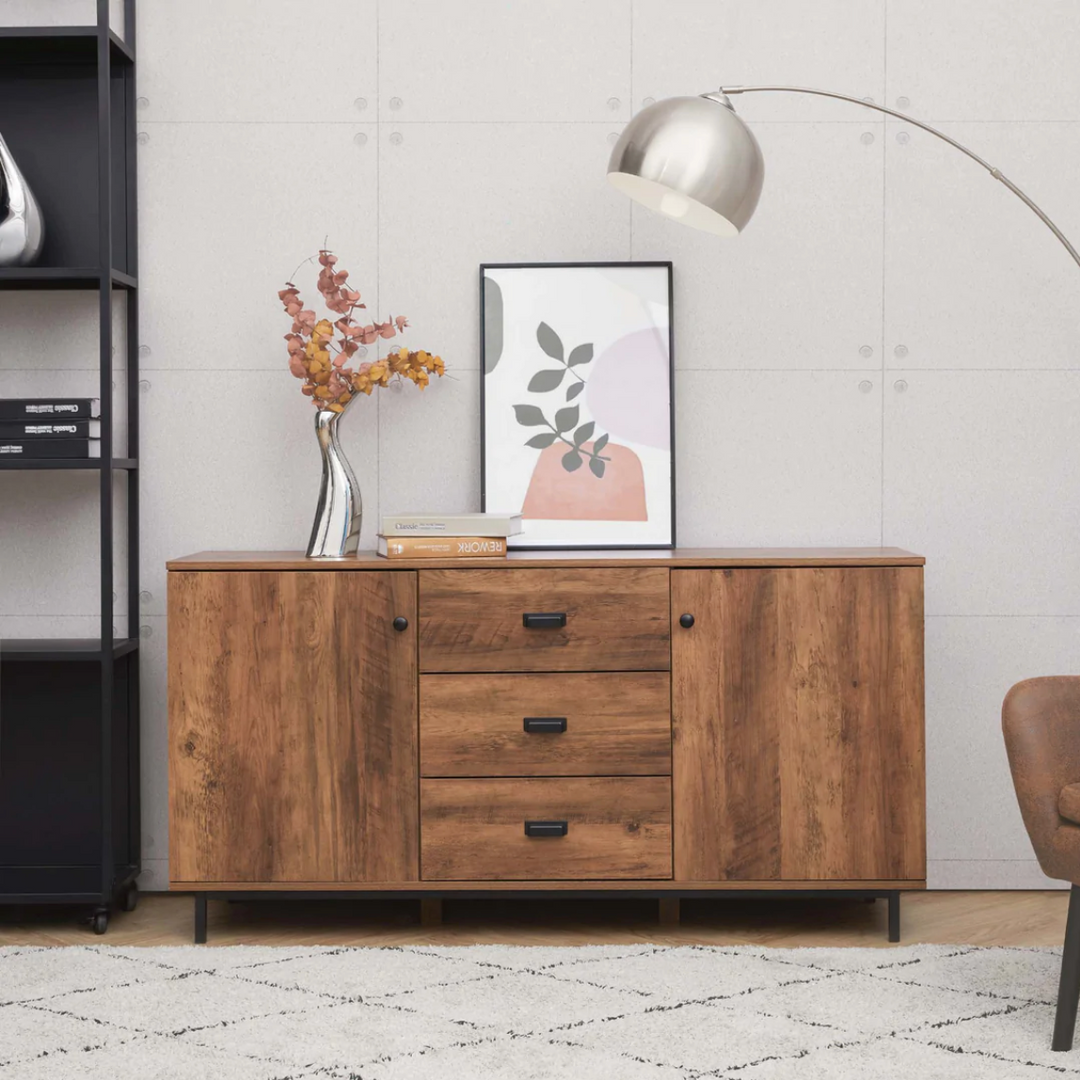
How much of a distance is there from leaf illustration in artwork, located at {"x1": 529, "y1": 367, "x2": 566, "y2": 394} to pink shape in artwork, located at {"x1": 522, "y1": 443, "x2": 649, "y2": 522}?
0.22 m

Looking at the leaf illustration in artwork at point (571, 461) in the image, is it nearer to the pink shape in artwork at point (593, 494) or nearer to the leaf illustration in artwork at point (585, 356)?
the pink shape in artwork at point (593, 494)

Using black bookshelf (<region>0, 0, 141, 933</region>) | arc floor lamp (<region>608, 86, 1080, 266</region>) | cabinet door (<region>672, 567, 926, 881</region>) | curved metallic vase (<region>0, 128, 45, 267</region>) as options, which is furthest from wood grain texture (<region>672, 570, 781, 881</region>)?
curved metallic vase (<region>0, 128, 45, 267</region>)

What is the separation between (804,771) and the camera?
2686 millimetres

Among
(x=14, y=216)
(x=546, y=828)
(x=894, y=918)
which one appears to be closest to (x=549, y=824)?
(x=546, y=828)

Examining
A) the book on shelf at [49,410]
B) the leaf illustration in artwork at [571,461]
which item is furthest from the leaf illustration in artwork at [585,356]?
the book on shelf at [49,410]

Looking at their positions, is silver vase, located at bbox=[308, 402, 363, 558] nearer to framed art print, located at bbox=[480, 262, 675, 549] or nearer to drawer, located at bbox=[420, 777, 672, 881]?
framed art print, located at bbox=[480, 262, 675, 549]

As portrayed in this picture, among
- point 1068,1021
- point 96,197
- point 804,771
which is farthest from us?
point 96,197

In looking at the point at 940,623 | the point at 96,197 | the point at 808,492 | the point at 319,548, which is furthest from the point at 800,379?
the point at 96,197

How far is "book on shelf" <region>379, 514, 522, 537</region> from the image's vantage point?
2.76m

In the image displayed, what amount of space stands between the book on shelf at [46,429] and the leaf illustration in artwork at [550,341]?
113 cm

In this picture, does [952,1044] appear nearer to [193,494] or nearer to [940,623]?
[940,623]

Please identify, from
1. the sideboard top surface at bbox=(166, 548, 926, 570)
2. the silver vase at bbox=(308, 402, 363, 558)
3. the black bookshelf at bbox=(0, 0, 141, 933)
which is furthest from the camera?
the black bookshelf at bbox=(0, 0, 141, 933)

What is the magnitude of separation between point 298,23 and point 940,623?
2.31 m

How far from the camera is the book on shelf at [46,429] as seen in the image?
2.85 metres
